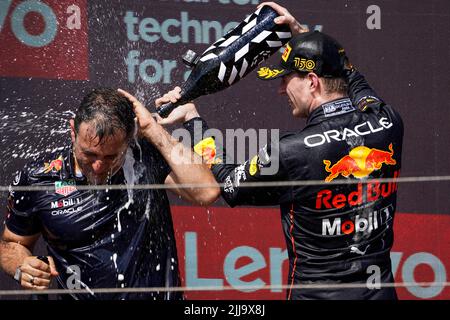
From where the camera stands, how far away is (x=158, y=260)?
282 cm

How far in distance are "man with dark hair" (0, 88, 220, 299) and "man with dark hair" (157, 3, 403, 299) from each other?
23 cm

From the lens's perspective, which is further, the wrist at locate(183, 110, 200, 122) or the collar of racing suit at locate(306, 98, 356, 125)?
the wrist at locate(183, 110, 200, 122)

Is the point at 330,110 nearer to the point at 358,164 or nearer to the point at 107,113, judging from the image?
the point at 358,164

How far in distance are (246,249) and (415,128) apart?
937 millimetres

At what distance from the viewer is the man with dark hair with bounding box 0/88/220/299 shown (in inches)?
110

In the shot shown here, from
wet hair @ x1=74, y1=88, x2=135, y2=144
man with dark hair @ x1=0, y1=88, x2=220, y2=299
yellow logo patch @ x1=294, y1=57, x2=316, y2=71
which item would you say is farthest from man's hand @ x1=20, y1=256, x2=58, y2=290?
yellow logo patch @ x1=294, y1=57, x2=316, y2=71

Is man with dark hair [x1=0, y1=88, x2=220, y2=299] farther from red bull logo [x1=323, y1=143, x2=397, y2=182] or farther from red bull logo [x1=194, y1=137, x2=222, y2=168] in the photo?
red bull logo [x1=323, y1=143, x2=397, y2=182]

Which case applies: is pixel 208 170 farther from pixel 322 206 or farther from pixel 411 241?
pixel 411 241

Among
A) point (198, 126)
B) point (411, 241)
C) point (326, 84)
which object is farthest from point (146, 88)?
point (411, 241)

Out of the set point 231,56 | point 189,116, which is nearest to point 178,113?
point 189,116

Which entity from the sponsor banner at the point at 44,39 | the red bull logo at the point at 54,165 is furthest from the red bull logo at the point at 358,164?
the sponsor banner at the point at 44,39

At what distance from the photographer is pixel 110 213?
9.23ft

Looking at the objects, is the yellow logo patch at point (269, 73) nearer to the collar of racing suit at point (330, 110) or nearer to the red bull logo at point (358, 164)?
the collar of racing suit at point (330, 110)
